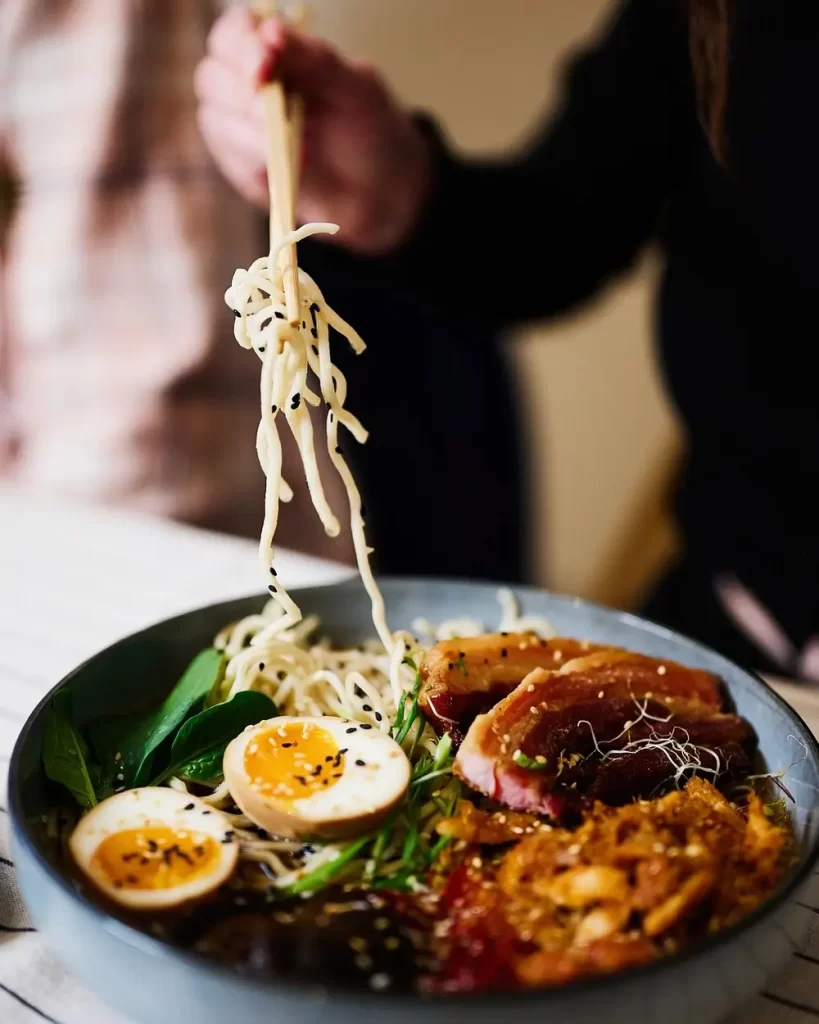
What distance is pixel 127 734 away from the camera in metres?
1.03

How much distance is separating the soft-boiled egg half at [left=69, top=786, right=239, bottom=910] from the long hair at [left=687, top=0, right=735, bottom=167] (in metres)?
1.30

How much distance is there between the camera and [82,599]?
4.92ft

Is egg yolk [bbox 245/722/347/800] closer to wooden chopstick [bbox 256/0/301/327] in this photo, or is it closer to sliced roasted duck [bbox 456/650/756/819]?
sliced roasted duck [bbox 456/650/756/819]

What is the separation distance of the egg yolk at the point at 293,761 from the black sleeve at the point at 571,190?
125 cm

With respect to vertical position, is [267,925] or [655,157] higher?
[655,157]

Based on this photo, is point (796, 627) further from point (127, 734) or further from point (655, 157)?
point (127, 734)

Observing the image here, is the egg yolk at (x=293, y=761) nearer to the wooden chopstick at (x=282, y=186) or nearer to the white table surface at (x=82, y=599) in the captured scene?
the white table surface at (x=82, y=599)

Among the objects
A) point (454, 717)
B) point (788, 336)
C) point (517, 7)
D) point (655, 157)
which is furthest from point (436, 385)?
point (454, 717)

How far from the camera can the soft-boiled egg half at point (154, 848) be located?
2.54 ft

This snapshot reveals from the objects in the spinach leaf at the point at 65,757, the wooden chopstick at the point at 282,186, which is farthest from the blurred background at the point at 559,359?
the spinach leaf at the point at 65,757

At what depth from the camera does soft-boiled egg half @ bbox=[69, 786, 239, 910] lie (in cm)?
78

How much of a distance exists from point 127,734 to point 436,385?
65.9 inches

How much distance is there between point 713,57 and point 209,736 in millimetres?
1231

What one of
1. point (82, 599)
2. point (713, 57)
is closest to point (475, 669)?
point (82, 599)
